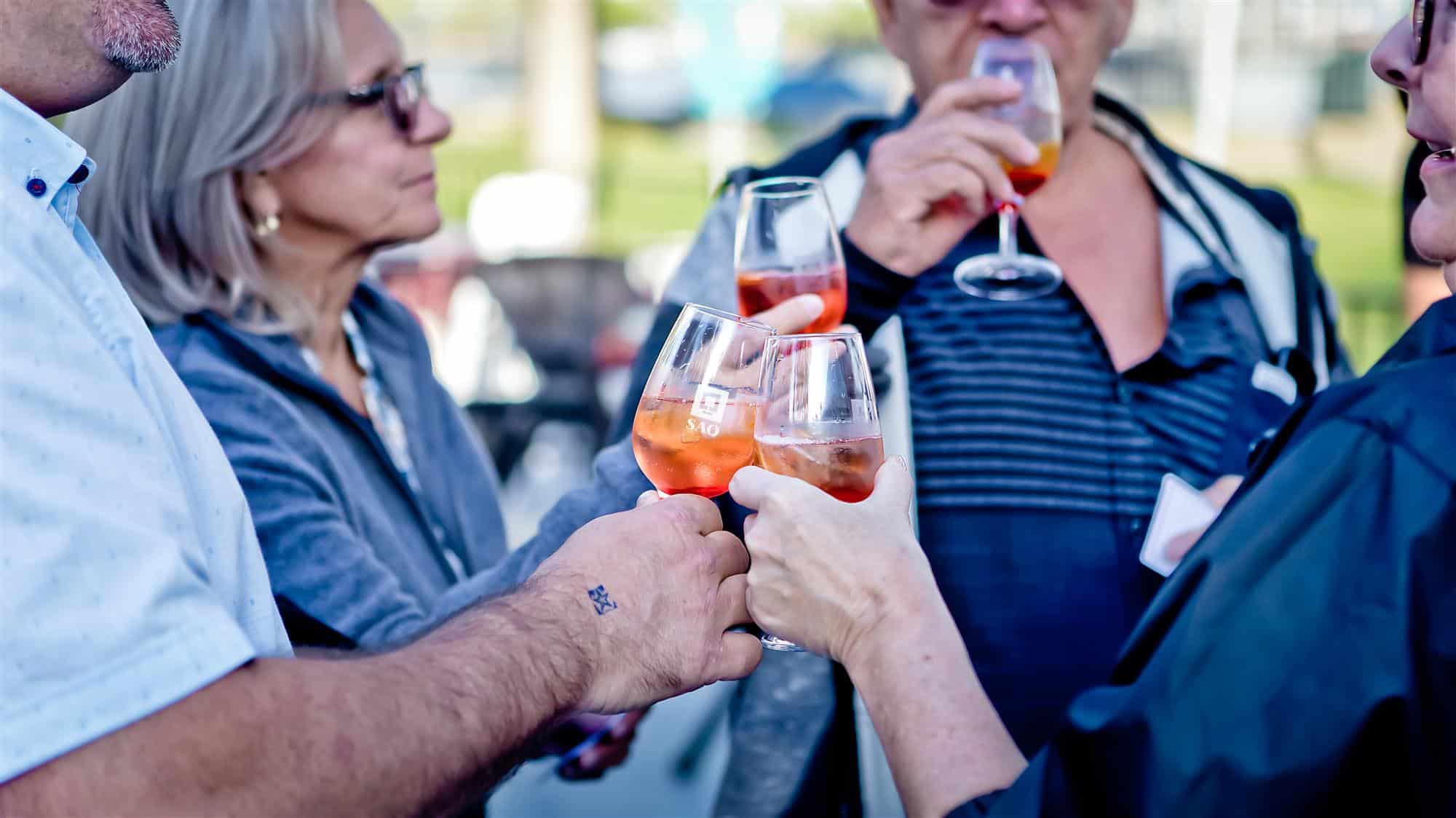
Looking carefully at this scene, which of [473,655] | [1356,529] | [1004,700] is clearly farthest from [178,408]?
[1004,700]

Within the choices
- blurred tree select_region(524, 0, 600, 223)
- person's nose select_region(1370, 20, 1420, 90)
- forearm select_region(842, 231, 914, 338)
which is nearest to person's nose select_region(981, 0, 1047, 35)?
forearm select_region(842, 231, 914, 338)

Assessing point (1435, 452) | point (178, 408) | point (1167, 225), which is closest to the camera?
point (1435, 452)

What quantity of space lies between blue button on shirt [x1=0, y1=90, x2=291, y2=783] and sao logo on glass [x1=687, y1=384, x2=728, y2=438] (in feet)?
2.20

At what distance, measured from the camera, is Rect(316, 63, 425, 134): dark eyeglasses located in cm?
235

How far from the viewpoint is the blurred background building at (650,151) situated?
7.63 m

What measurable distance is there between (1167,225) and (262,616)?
6.04 feet

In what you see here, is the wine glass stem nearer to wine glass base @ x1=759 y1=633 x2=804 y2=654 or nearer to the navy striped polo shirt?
the navy striped polo shirt

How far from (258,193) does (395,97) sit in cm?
31

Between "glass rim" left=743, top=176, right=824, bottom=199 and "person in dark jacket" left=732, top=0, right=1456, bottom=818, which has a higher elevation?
"glass rim" left=743, top=176, right=824, bottom=199

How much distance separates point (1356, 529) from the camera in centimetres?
117

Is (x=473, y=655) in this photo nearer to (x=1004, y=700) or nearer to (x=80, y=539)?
(x=80, y=539)

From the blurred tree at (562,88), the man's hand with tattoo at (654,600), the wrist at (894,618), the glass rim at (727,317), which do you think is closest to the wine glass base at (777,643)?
the man's hand with tattoo at (654,600)

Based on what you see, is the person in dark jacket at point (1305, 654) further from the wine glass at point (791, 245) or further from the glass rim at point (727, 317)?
the wine glass at point (791, 245)

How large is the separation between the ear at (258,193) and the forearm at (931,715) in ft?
4.81
